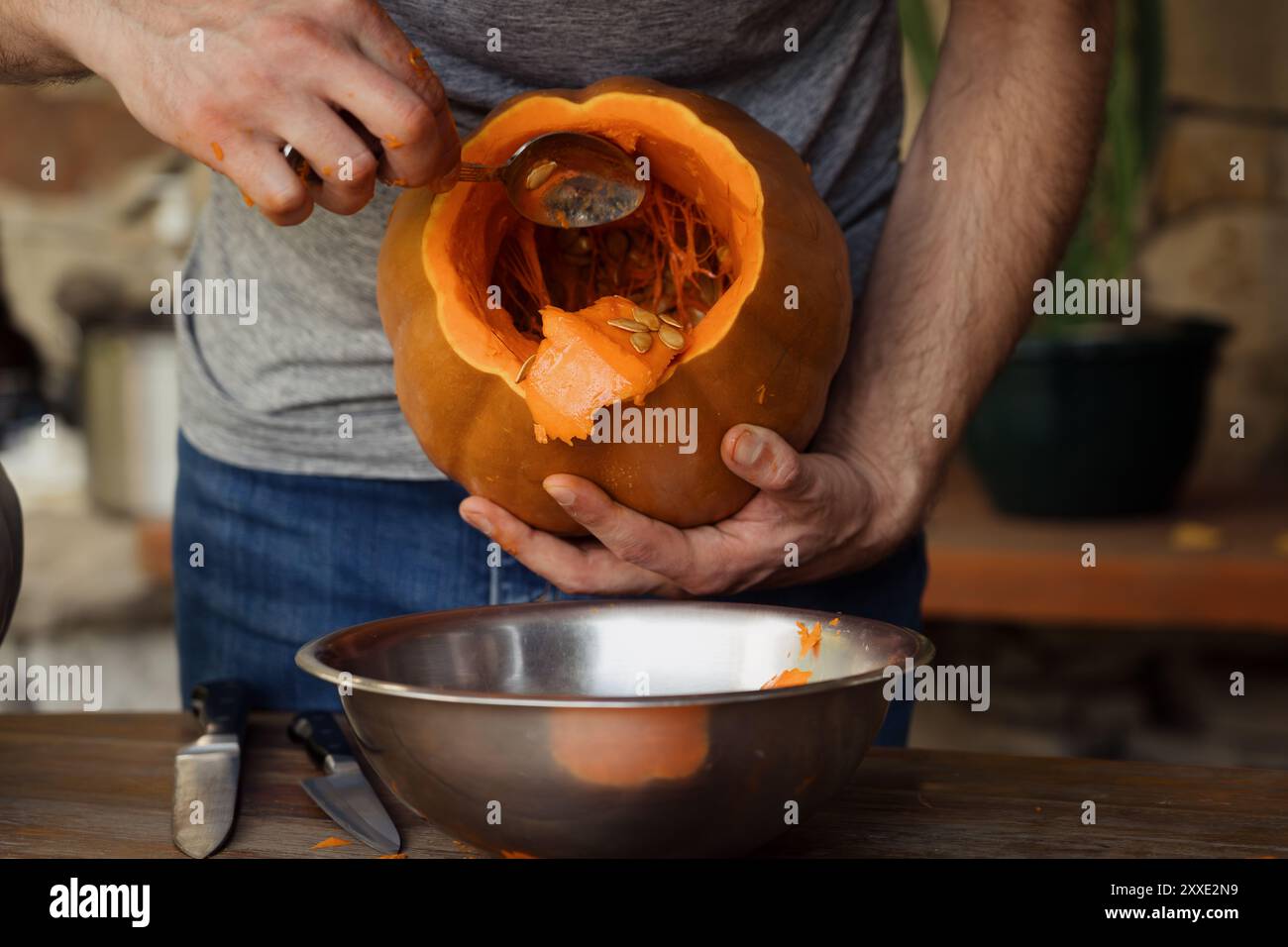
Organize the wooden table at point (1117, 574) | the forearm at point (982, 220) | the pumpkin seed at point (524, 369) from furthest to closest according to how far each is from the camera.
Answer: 1. the wooden table at point (1117, 574)
2. the forearm at point (982, 220)
3. the pumpkin seed at point (524, 369)

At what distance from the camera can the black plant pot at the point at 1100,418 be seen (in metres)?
1.87

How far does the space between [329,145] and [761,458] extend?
30cm

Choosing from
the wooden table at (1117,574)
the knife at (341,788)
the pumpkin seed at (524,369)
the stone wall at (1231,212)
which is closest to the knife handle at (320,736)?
the knife at (341,788)

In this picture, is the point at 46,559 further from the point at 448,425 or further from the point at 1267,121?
the point at 1267,121

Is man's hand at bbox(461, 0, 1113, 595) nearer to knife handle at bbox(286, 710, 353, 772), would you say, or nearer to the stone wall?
knife handle at bbox(286, 710, 353, 772)

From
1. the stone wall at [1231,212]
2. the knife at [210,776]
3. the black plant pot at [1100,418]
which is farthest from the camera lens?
the stone wall at [1231,212]

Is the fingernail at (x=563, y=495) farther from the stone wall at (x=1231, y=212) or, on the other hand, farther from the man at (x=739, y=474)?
the stone wall at (x=1231, y=212)

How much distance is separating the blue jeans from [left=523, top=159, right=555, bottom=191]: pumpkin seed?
31cm

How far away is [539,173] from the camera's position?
32.3 inches

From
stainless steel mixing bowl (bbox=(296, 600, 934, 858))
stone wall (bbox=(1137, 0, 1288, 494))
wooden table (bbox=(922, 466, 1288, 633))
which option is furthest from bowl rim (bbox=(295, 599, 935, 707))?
stone wall (bbox=(1137, 0, 1288, 494))

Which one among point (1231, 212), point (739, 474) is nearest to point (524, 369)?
point (739, 474)

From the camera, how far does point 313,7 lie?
26.9 inches

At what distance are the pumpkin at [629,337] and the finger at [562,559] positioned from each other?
0.03ft

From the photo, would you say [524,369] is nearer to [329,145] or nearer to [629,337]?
[629,337]
